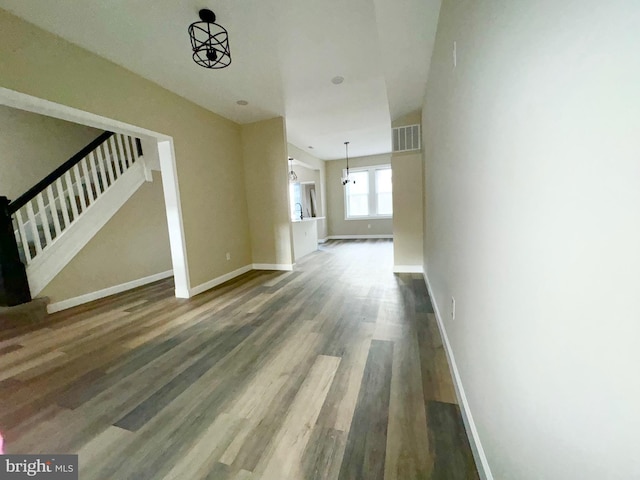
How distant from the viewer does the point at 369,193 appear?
8391mm

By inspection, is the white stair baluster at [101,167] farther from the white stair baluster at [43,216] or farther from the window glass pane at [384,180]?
the window glass pane at [384,180]

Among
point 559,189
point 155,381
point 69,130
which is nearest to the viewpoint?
point 559,189

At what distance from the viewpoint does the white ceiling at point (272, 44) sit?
1.88 m

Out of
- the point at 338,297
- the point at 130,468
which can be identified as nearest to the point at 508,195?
the point at 130,468

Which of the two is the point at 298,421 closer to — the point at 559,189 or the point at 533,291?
the point at 533,291

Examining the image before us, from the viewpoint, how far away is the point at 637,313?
13.8 inches

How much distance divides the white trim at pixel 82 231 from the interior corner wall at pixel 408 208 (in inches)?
163

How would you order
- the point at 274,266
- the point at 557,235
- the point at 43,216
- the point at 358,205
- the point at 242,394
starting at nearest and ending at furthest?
1. the point at 557,235
2. the point at 242,394
3. the point at 43,216
4. the point at 274,266
5. the point at 358,205

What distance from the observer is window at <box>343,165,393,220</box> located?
8.21 meters

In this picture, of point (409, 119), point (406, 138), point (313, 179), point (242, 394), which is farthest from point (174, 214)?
point (313, 179)

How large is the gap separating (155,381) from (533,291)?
6.63 feet

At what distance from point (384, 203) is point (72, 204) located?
7497 millimetres

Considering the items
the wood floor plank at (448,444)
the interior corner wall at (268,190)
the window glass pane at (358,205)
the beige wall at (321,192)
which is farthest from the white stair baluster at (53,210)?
the window glass pane at (358,205)

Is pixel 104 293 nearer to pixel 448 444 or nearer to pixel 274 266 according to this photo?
pixel 274 266
